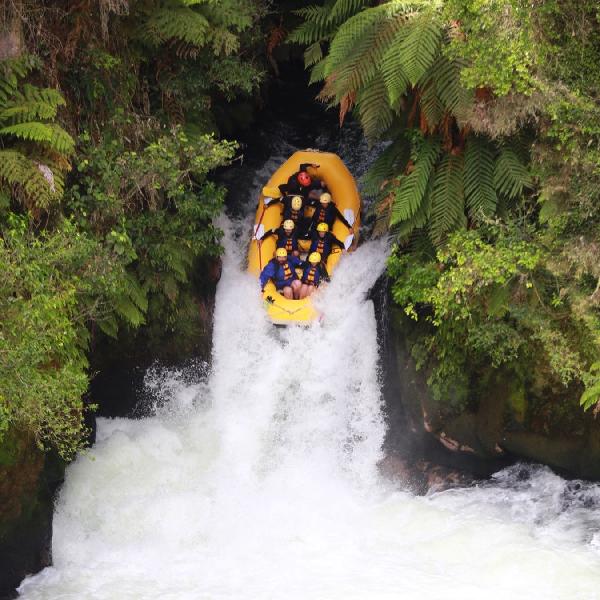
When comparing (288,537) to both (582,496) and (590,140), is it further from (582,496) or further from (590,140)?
(590,140)

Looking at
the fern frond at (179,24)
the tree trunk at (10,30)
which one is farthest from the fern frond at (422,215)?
the tree trunk at (10,30)

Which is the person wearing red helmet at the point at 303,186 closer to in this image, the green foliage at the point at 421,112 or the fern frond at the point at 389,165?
the fern frond at the point at 389,165

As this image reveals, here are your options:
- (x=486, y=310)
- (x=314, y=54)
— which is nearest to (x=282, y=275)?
(x=314, y=54)

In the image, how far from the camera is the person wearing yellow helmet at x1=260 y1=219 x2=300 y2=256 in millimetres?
10445

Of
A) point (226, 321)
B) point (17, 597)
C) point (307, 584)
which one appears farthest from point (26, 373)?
point (226, 321)

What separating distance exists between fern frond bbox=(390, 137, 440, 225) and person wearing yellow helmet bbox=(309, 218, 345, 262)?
161 centimetres

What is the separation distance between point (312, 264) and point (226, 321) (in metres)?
1.14

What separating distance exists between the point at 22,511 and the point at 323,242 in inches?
170

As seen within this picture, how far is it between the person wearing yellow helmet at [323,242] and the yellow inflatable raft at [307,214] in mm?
57

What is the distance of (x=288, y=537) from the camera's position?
834 centimetres

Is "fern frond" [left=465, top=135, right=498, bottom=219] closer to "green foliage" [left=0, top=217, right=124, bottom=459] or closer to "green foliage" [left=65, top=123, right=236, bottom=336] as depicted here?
"green foliage" [left=65, top=123, right=236, bottom=336]

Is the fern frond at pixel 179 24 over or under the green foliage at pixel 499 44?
over

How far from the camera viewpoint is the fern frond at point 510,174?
8359 mm

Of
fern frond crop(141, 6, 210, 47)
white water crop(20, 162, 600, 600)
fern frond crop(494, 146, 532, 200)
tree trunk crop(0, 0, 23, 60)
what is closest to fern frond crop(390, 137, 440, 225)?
fern frond crop(494, 146, 532, 200)
